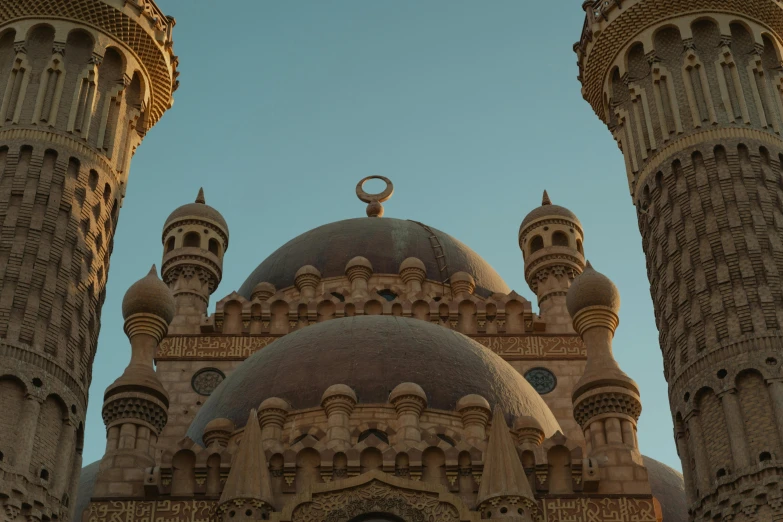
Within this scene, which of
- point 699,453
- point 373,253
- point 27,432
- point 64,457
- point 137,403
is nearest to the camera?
point 27,432

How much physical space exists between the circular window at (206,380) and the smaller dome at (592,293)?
8.42 metres

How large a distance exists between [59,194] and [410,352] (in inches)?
226

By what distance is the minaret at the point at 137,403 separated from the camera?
1758 centimetres

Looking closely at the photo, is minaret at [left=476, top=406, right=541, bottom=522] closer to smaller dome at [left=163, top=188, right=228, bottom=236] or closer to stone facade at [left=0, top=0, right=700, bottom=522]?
stone facade at [left=0, top=0, right=700, bottom=522]

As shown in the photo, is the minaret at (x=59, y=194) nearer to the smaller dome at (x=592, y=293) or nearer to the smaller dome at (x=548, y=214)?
the smaller dome at (x=592, y=293)

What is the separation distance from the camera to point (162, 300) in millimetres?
19922

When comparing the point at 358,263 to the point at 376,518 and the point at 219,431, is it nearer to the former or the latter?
the point at 219,431

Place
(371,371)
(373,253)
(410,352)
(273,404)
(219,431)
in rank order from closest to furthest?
(273,404) < (219,431) < (371,371) < (410,352) < (373,253)

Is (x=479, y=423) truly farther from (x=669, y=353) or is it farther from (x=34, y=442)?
(x=34, y=442)

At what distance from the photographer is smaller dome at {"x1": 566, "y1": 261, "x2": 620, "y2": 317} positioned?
64.4 feet

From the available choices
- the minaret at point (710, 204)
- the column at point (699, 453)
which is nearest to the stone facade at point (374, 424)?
the column at point (699, 453)

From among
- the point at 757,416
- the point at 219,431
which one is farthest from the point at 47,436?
the point at 757,416

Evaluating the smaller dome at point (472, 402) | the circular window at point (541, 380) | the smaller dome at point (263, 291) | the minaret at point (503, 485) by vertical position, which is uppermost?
the smaller dome at point (263, 291)

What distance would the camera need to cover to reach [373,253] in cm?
2911
